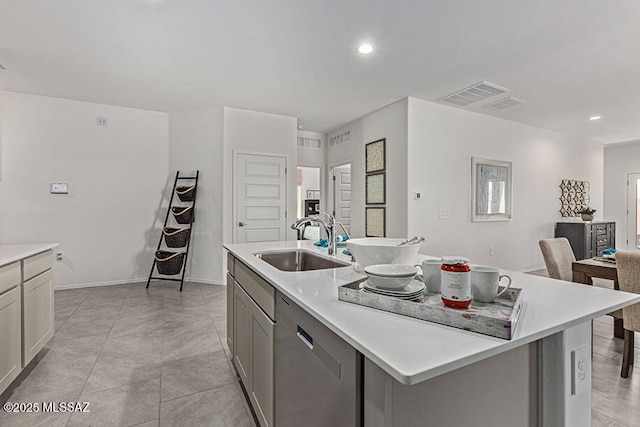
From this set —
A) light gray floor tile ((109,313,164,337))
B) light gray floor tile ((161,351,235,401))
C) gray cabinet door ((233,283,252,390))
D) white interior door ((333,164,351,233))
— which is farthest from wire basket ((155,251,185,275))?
white interior door ((333,164,351,233))

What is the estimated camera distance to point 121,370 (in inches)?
85.3

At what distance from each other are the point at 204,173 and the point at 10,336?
10.3 ft

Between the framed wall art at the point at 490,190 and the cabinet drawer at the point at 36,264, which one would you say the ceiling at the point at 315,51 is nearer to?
the framed wall art at the point at 490,190

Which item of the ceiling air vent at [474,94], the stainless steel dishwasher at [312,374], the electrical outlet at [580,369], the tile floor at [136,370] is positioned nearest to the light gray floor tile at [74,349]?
the tile floor at [136,370]

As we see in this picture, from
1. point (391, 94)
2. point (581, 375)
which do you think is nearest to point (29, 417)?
point (581, 375)

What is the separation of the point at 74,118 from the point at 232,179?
222 centimetres

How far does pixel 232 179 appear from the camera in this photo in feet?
15.3

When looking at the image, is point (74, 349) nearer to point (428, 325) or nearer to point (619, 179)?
point (428, 325)

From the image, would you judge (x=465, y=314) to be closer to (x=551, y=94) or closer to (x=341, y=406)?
(x=341, y=406)

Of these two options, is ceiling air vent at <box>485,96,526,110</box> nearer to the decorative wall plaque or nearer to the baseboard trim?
the decorative wall plaque

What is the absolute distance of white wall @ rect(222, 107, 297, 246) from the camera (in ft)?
15.2

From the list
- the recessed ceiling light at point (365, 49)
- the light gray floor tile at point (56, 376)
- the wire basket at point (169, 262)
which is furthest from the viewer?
the wire basket at point (169, 262)

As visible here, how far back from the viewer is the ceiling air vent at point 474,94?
380cm

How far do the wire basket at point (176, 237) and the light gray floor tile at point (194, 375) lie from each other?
7.88ft
